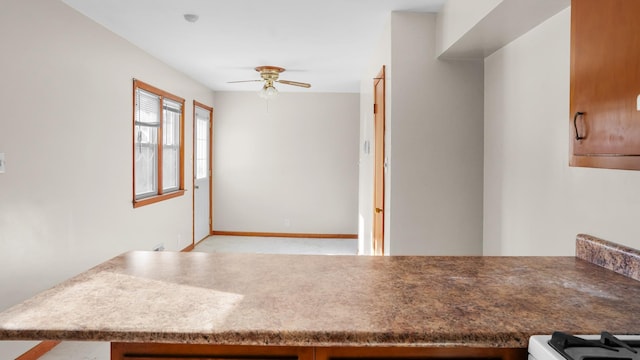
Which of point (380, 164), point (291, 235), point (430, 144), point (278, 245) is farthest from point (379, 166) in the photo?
point (291, 235)

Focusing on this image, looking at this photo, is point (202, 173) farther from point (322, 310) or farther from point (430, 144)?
point (322, 310)

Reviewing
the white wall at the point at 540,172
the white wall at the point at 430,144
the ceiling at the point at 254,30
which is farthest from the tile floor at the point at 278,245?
the white wall at the point at 540,172

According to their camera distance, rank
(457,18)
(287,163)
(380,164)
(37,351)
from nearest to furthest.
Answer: (457,18) < (37,351) < (380,164) < (287,163)

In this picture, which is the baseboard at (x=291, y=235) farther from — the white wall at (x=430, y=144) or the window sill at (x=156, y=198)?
the white wall at (x=430, y=144)

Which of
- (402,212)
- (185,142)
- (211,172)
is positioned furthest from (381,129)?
(211,172)

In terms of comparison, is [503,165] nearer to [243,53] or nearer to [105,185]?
[243,53]

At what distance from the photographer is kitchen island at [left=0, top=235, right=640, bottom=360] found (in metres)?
1.05

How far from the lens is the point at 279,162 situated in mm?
7258

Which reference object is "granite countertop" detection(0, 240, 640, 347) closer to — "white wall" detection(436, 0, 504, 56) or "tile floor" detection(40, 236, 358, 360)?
"white wall" detection(436, 0, 504, 56)

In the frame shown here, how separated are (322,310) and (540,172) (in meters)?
1.78

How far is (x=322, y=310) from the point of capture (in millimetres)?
1178

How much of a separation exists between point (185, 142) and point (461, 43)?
13.5ft

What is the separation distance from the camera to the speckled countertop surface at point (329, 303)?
1.05m

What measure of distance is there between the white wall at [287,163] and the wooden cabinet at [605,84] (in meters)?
5.75
